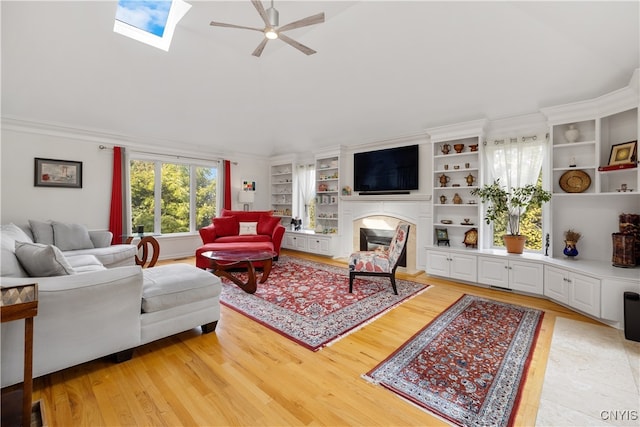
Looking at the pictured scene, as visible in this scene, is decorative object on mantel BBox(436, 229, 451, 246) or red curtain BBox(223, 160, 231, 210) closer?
decorative object on mantel BBox(436, 229, 451, 246)

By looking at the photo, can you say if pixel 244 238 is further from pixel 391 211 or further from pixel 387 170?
pixel 387 170

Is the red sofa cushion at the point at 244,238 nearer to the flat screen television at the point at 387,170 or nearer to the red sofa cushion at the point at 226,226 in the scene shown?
the red sofa cushion at the point at 226,226

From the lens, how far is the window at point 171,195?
5.61 meters

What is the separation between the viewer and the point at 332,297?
3.56 m

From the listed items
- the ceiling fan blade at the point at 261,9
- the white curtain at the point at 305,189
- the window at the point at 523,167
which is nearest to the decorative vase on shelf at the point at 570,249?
the window at the point at 523,167

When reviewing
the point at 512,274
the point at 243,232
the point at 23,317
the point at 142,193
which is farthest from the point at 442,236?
the point at 142,193

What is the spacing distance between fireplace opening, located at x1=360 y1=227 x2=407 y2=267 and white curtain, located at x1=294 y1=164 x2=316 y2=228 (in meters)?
1.80

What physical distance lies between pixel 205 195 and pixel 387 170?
14.0 feet

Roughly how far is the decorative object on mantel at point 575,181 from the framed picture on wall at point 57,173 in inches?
299

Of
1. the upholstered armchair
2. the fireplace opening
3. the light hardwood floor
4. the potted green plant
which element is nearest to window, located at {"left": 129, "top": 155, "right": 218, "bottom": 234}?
the fireplace opening

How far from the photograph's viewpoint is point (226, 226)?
5.58 metres

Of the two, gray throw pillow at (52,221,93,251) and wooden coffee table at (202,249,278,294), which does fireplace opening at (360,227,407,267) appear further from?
gray throw pillow at (52,221,93,251)

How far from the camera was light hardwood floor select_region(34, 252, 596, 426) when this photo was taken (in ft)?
5.23

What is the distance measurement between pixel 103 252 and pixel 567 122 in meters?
6.69
